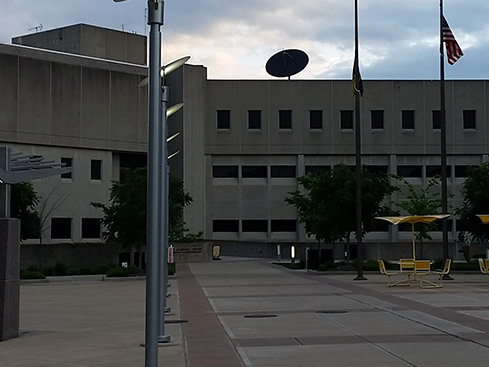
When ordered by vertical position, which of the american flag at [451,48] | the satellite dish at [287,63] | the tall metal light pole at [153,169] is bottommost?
the tall metal light pole at [153,169]

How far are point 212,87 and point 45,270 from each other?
28.3 meters

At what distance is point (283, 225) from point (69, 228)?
1827 cm

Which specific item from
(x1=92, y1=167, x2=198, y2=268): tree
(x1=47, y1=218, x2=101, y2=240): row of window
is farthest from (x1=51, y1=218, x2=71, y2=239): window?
(x1=92, y1=167, x2=198, y2=268): tree

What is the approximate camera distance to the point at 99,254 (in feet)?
171

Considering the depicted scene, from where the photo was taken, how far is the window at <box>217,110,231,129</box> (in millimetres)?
65812

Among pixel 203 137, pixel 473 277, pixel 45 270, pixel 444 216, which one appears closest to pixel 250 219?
pixel 203 137

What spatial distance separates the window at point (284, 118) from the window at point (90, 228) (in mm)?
17296

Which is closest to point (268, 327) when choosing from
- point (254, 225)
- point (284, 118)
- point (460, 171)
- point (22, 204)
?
point (22, 204)

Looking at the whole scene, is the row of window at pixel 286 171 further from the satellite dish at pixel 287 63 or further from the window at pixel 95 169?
the window at pixel 95 169

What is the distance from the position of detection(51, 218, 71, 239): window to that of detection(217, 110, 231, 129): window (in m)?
15.1

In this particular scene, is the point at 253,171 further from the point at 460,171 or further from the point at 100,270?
the point at 100,270

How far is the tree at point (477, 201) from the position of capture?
4075cm

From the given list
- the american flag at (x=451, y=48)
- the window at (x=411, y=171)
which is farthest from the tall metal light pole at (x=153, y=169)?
the window at (x=411, y=171)

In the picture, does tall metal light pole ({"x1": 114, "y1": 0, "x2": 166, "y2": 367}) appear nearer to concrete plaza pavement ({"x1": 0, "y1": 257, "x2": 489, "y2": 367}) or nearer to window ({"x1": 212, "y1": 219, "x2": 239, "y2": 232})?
concrete plaza pavement ({"x1": 0, "y1": 257, "x2": 489, "y2": 367})
